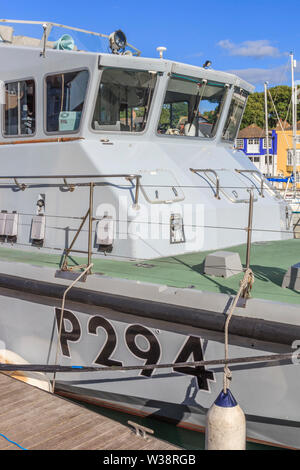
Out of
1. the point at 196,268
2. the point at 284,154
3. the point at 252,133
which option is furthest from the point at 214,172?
the point at 252,133

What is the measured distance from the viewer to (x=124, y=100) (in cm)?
613

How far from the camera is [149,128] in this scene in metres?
6.31

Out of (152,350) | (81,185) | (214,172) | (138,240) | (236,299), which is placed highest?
(214,172)

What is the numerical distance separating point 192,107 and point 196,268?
2693 millimetres

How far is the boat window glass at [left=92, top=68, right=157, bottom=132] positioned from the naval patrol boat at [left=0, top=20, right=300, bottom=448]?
15 mm

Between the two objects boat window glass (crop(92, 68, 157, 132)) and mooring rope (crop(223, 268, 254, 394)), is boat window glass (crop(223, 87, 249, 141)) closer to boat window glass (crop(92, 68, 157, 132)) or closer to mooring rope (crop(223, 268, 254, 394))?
boat window glass (crop(92, 68, 157, 132))

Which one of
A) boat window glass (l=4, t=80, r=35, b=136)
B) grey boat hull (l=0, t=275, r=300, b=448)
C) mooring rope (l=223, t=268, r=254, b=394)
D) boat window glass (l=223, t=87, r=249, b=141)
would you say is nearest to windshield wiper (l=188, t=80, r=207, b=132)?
boat window glass (l=223, t=87, r=249, b=141)

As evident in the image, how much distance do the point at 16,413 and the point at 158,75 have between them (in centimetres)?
419

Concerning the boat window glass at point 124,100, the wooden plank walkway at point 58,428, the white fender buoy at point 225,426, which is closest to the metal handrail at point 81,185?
the boat window glass at point 124,100

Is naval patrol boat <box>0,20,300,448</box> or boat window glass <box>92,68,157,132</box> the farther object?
boat window glass <box>92,68,157,132</box>

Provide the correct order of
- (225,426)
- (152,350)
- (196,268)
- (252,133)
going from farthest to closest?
(252,133) → (196,268) → (152,350) → (225,426)

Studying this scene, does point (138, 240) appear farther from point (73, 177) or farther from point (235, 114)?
point (235, 114)

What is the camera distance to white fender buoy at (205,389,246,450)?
332 cm

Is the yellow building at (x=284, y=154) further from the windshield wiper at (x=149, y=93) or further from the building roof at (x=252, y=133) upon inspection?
the windshield wiper at (x=149, y=93)
